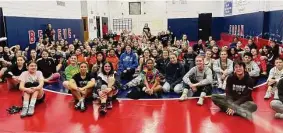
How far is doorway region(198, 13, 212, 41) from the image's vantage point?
23.3 m

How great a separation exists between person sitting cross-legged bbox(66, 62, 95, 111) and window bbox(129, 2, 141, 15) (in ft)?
66.2

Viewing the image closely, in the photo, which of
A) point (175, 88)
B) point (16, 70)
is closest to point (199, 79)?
point (175, 88)

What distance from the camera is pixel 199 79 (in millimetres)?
6707

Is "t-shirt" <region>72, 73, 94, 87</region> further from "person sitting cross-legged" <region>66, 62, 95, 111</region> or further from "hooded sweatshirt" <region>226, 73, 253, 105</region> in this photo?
"hooded sweatshirt" <region>226, 73, 253, 105</region>

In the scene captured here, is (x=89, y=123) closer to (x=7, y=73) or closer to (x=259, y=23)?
(x=7, y=73)

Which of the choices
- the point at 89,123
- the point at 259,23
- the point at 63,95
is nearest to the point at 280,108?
the point at 89,123

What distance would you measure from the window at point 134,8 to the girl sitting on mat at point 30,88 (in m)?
20.3

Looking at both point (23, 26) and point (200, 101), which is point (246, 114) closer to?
point (200, 101)

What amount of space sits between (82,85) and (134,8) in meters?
20.5

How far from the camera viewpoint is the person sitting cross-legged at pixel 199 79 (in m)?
6.49

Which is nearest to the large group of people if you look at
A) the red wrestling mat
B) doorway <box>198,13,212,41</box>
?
the red wrestling mat

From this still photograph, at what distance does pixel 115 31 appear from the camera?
26.3m

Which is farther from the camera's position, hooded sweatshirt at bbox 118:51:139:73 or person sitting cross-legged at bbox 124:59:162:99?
hooded sweatshirt at bbox 118:51:139:73

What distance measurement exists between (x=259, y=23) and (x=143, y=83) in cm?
931
